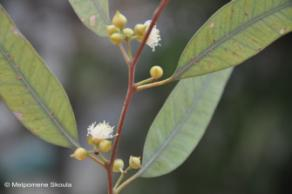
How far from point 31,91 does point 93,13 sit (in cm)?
17

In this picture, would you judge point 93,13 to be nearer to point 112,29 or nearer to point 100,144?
point 112,29

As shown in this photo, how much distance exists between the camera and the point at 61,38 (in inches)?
128

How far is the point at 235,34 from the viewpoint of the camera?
710mm

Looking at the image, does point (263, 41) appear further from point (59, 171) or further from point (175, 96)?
point (59, 171)

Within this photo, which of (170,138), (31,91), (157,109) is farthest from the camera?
(157,109)

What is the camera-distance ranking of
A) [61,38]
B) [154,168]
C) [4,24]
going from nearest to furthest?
[4,24] < [154,168] < [61,38]

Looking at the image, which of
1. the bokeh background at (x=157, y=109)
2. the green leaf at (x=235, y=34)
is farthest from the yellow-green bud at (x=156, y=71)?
the bokeh background at (x=157, y=109)

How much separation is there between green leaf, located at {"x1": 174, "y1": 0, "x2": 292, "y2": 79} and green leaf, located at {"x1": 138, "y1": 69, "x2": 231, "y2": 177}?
0.41ft

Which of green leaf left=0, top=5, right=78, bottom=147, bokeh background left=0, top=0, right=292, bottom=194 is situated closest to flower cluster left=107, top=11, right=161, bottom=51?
green leaf left=0, top=5, right=78, bottom=147

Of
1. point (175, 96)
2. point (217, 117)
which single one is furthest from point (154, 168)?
point (217, 117)

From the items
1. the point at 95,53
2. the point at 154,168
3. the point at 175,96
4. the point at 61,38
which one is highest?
the point at 61,38

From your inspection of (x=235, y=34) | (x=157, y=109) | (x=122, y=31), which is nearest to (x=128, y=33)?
(x=122, y=31)

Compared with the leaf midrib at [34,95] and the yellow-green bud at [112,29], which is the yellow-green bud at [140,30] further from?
the leaf midrib at [34,95]

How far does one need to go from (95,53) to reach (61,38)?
1.18 feet
